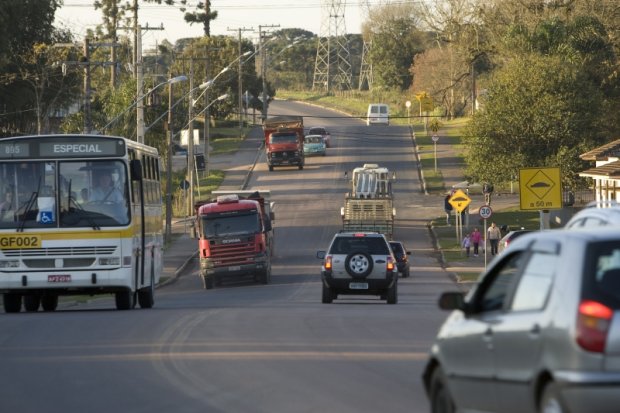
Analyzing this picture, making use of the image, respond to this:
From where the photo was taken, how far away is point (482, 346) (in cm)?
901

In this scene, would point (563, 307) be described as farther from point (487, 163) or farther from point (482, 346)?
point (487, 163)

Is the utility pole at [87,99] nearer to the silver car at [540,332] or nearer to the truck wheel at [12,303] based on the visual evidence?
the truck wheel at [12,303]

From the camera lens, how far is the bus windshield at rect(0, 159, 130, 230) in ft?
79.6

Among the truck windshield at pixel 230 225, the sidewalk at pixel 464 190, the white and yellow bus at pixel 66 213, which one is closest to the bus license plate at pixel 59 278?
the white and yellow bus at pixel 66 213

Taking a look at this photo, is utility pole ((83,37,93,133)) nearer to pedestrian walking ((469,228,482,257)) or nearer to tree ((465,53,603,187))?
pedestrian walking ((469,228,482,257))

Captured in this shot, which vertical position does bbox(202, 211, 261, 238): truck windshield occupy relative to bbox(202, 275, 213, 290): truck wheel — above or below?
above

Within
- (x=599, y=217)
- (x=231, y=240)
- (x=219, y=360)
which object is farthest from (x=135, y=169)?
(x=231, y=240)

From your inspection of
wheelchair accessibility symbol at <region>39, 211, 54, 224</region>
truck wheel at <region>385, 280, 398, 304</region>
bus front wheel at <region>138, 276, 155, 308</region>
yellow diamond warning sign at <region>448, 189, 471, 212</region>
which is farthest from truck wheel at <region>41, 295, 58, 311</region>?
yellow diamond warning sign at <region>448, 189, 471, 212</region>

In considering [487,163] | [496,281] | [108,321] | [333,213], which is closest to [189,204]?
[333,213]

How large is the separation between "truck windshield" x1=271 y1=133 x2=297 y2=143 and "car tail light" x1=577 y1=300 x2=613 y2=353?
7962 centimetres

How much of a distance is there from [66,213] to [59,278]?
1.20 meters

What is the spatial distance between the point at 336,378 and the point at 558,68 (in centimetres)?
5787

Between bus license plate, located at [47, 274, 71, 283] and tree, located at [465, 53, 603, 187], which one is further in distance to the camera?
tree, located at [465, 53, 603, 187]

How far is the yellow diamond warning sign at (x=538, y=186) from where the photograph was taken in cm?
3712
